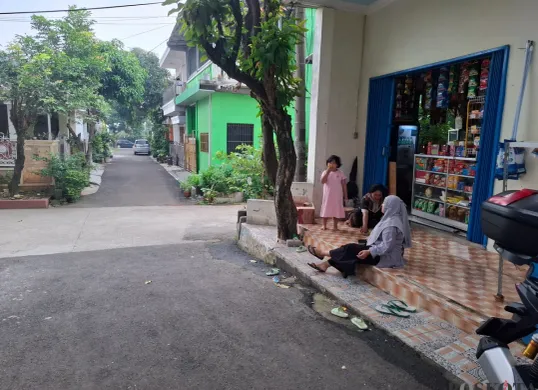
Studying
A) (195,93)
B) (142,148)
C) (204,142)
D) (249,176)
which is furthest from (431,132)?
(142,148)

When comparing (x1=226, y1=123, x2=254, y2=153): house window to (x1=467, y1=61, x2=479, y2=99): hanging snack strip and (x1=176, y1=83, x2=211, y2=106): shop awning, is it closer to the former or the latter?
(x1=176, y1=83, x2=211, y2=106): shop awning

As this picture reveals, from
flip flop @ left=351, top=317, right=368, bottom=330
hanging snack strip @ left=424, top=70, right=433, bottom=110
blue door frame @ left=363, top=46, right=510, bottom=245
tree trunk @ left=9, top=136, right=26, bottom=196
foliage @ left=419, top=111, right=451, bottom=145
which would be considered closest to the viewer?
flip flop @ left=351, top=317, right=368, bottom=330

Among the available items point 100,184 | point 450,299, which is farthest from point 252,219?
point 100,184

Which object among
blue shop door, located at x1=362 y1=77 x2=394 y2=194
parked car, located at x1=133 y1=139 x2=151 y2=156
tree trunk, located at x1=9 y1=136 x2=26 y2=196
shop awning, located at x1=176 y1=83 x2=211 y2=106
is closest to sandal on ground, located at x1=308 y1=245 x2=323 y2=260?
A: blue shop door, located at x1=362 y1=77 x2=394 y2=194

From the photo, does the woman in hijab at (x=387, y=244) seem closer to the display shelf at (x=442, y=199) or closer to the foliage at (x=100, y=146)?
the display shelf at (x=442, y=199)

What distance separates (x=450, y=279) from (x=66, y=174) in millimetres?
10135

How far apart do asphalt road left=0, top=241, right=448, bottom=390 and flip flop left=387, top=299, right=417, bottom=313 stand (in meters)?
0.48

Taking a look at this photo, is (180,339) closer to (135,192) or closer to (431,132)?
(431,132)

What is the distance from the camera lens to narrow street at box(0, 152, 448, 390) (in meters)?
2.78

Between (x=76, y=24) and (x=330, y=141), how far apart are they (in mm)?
12880

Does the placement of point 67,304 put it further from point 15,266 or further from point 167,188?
point 167,188

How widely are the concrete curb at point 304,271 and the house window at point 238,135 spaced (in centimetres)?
809

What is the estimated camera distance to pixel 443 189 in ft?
20.4

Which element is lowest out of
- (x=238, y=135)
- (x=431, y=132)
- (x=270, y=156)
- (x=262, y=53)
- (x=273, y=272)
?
(x=273, y=272)
